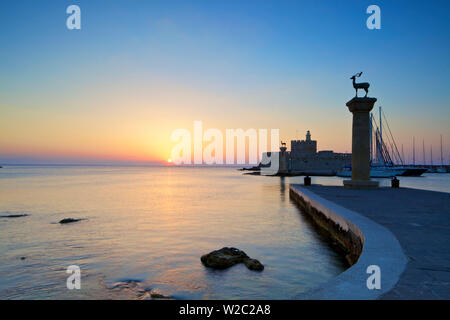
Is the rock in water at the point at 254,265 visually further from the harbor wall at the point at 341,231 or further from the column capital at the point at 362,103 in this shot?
the column capital at the point at 362,103

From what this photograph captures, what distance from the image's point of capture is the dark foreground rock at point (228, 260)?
7.88 m

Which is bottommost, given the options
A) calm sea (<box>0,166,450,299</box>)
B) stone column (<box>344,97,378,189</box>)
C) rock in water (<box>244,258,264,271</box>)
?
calm sea (<box>0,166,450,299</box>)

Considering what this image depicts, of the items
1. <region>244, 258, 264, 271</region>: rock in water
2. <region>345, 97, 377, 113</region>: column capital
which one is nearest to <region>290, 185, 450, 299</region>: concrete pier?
<region>244, 258, 264, 271</region>: rock in water

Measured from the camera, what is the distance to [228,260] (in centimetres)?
802

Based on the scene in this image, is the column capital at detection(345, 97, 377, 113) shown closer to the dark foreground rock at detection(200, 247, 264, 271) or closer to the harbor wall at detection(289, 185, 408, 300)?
the harbor wall at detection(289, 185, 408, 300)

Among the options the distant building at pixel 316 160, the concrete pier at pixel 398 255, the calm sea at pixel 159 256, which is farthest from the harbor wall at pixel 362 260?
the distant building at pixel 316 160

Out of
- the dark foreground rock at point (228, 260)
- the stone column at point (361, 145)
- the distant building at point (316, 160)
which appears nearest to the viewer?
the dark foreground rock at point (228, 260)

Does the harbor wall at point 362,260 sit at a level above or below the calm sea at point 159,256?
above

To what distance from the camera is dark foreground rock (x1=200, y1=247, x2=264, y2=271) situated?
310 inches

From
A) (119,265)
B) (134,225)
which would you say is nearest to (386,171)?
(134,225)

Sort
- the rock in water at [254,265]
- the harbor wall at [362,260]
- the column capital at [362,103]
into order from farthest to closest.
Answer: the column capital at [362,103]
the rock in water at [254,265]
the harbor wall at [362,260]

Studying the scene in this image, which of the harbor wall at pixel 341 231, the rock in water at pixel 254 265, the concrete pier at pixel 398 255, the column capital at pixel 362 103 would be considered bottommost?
the rock in water at pixel 254 265
